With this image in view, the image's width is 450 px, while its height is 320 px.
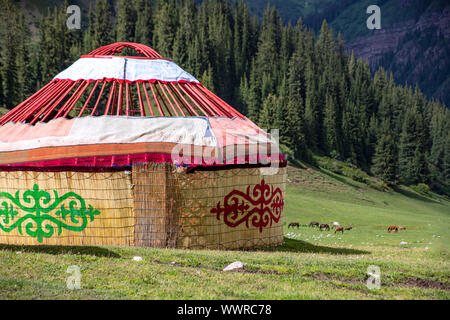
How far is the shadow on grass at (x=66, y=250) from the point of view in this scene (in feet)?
28.5

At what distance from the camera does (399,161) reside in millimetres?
75562

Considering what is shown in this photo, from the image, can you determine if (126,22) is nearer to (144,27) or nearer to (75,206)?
(144,27)

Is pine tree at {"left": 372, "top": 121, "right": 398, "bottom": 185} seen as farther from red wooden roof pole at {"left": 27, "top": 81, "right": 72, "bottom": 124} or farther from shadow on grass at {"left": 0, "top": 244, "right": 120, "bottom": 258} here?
shadow on grass at {"left": 0, "top": 244, "right": 120, "bottom": 258}

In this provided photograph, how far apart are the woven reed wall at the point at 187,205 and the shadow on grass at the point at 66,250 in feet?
3.94

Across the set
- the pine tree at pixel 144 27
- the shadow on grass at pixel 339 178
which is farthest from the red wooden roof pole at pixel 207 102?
the pine tree at pixel 144 27

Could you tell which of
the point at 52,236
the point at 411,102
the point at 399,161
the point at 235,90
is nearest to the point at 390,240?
the point at 52,236

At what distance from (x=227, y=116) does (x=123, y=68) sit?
2.49 m

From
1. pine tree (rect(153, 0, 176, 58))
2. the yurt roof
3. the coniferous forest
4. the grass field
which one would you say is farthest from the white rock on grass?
pine tree (rect(153, 0, 176, 58))

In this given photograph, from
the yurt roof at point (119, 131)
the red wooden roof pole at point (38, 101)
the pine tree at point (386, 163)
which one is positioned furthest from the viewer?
the pine tree at point (386, 163)

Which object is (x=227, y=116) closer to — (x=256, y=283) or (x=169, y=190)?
(x=169, y=190)

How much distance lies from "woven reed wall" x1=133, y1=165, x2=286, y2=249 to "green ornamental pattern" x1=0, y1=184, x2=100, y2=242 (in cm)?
95

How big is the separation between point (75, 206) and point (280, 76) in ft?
243

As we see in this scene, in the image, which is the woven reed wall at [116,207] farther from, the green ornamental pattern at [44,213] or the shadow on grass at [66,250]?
the shadow on grass at [66,250]

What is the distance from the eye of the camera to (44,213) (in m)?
10.1
